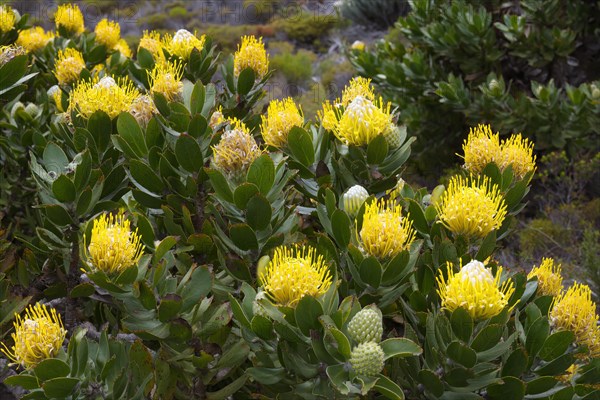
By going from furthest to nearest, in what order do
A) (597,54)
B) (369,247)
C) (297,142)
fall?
(597,54), (297,142), (369,247)

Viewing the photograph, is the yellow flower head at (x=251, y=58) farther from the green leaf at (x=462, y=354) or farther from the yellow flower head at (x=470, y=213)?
the green leaf at (x=462, y=354)

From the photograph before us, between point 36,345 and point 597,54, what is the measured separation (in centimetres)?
596

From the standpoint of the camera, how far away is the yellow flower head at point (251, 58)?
8.18 feet

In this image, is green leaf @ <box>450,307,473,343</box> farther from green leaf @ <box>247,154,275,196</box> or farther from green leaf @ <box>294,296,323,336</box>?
green leaf @ <box>247,154,275,196</box>

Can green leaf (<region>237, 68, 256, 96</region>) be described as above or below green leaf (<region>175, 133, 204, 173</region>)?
A: below

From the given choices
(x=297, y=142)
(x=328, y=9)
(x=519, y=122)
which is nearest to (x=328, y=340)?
(x=297, y=142)

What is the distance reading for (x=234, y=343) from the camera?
1.71 m

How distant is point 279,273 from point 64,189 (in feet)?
2.57

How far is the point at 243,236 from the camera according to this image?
1.64 meters

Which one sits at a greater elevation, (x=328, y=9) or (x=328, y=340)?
(x=328, y=340)

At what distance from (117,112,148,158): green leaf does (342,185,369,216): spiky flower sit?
Answer: 67cm

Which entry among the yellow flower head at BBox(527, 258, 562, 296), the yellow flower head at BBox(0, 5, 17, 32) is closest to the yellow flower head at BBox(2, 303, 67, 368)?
the yellow flower head at BBox(527, 258, 562, 296)

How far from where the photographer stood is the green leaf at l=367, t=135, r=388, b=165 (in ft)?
5.76

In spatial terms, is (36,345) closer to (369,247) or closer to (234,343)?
(234,343)
